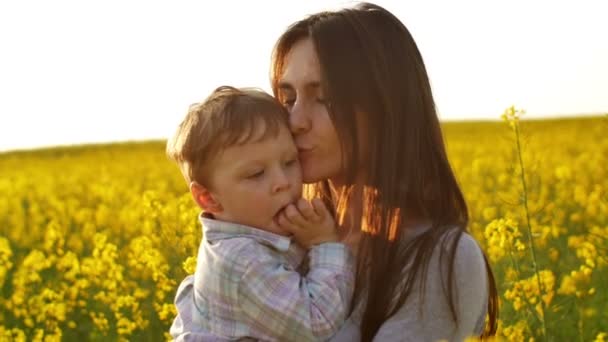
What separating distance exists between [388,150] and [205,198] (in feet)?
1.49

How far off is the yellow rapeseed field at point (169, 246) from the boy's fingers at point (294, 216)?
4.06ft

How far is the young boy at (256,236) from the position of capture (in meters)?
2.81

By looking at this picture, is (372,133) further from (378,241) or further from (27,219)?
(27,219)

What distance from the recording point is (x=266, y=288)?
2.82 metres

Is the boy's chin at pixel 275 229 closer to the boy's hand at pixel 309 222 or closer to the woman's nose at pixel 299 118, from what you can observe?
the boy's hand at pixel 309 222

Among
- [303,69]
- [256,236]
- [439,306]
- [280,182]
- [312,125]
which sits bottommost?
[439,306]

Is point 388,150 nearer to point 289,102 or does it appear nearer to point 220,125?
point 289,102

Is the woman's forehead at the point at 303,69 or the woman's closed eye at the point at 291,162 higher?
the woman's forehead at the point at 303,69

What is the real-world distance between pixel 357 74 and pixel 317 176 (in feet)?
0.87

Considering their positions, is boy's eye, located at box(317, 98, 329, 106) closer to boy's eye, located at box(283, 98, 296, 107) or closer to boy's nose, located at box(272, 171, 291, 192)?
boy's eye, located at box(283, 98, 296, 107)

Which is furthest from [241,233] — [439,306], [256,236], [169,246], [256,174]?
[169,246]

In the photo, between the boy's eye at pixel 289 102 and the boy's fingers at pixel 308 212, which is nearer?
the boy's fingers at pixel 308 212

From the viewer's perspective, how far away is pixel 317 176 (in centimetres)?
299

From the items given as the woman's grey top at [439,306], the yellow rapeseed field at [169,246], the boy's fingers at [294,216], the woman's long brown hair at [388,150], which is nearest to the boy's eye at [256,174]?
the boy's fingers at [294,216]
